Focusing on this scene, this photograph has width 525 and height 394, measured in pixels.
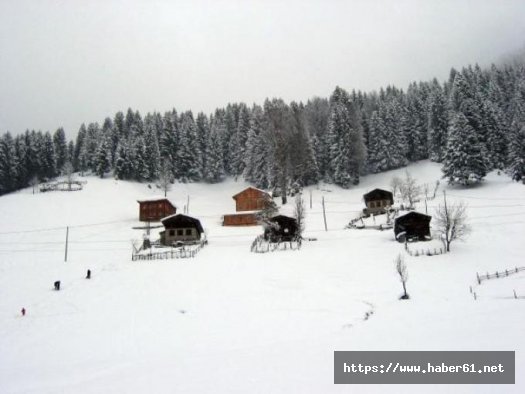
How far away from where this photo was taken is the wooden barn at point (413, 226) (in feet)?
140

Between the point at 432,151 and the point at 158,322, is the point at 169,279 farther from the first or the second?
the point at 432,151

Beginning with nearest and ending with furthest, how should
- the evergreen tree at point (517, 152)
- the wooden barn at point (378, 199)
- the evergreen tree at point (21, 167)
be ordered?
the evergreen tree at point (517, 152) → the wooden barn at point (378, 199) → the evergreen tree at point (21, 167)

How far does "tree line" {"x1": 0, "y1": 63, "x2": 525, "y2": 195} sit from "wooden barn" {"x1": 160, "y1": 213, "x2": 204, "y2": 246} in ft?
75.4

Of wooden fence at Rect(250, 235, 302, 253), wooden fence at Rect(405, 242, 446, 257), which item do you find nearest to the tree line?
wooden fence at Rect(250, 235, 302, 253)

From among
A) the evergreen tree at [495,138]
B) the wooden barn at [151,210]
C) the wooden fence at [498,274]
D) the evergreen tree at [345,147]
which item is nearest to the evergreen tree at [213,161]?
the evergreen tree at [345,147]

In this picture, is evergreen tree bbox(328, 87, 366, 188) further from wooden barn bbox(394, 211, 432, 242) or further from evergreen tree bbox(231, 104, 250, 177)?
wooden barn bbox(394, 211, 432, 242)

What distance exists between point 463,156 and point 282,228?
3744 centimetres

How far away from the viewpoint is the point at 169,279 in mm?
31094

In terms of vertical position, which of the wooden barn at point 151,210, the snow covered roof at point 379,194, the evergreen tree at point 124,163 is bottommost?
the wooden barn at point 151,210

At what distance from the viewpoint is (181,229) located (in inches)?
1959

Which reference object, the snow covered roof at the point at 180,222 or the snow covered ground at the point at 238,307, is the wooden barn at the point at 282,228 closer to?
the snow covered ground at the point at 238,307

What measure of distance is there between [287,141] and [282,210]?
59.4 ft

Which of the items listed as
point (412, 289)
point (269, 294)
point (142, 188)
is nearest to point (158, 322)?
point (269, 294)

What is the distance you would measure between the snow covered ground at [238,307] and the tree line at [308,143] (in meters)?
17.5
